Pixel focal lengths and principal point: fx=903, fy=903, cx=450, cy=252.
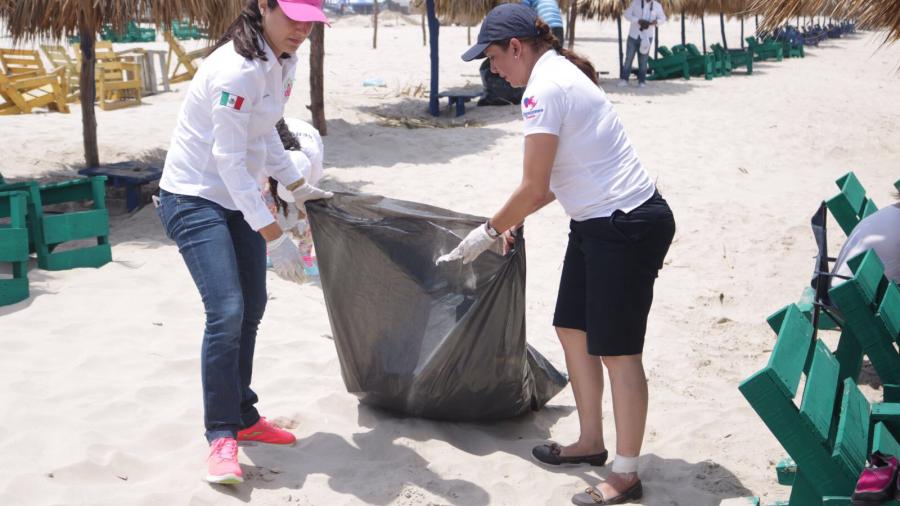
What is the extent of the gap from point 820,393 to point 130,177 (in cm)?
566

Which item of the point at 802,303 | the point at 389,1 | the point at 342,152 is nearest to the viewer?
the point at 802,303

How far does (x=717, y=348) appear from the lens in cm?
432

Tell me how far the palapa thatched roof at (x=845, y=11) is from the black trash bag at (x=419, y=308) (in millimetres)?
2582

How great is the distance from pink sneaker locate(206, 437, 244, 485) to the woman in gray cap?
0.90 meters

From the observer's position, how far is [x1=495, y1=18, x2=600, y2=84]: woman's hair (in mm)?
2639

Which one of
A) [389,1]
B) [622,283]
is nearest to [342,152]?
[622,283]

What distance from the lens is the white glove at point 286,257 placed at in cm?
269

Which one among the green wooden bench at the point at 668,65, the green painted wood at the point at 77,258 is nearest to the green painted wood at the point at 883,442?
the green painted wood at the point at 77,258

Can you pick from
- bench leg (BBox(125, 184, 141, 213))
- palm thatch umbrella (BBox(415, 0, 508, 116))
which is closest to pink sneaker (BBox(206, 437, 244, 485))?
bench leg (BBox(125, 184, 141, 213))

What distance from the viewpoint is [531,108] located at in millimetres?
2539

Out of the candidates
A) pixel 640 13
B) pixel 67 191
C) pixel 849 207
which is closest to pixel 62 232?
pixel 67 191

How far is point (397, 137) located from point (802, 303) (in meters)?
6.44

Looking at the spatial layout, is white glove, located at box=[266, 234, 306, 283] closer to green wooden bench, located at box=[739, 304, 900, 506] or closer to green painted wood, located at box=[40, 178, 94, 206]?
green wooden bench, located at box=[739, 304, 900, 506]

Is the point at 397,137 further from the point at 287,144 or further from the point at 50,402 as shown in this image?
the point at 50,402
